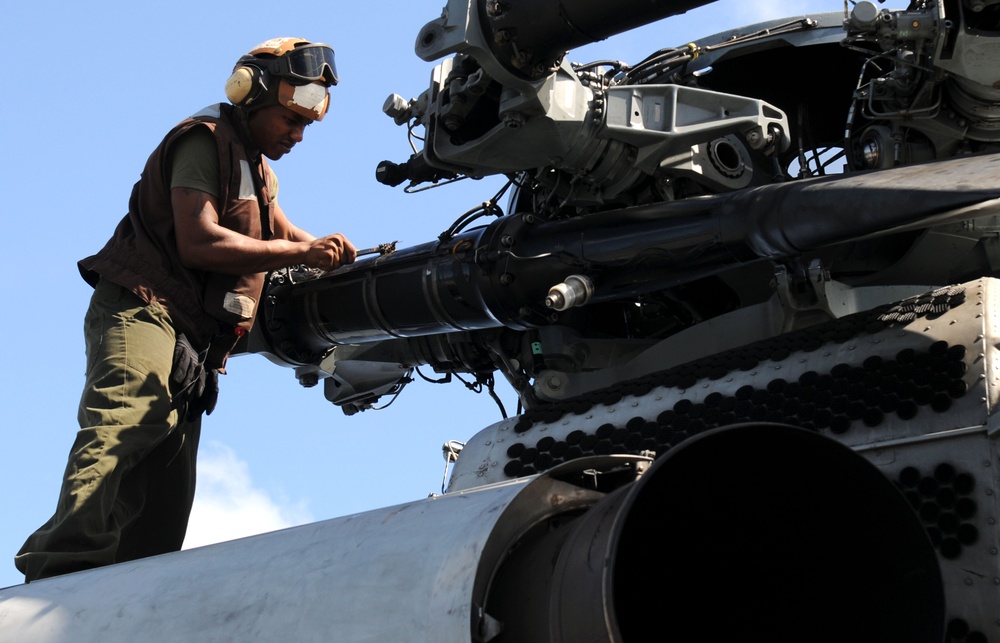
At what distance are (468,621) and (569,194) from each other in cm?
358

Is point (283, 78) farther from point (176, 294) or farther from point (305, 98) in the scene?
point (176, 294)

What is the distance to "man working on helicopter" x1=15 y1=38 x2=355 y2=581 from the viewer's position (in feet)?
19.2

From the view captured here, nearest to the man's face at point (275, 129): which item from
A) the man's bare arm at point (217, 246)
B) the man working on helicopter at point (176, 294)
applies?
the man working on helicopter at point (176, 294)

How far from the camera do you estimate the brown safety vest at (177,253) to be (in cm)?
634

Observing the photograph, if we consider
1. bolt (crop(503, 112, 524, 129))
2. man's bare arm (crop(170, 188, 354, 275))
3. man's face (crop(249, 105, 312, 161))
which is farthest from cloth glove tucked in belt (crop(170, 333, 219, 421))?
bolt (crop(503, 112, 524, 129))

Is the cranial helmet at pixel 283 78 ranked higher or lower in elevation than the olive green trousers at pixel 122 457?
higher

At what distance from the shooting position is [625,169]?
6758 mm

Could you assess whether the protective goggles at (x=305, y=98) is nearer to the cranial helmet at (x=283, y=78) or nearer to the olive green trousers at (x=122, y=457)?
the cranial helmet at (x=283, y=78)

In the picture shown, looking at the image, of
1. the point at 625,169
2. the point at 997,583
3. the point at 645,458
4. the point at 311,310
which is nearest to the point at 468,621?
the point at 645,458

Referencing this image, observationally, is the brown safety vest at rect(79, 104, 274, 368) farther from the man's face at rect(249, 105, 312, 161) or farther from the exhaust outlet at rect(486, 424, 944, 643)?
the exhaust outlet at rect(486, 424, 944, 643)

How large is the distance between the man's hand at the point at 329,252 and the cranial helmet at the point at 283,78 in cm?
70

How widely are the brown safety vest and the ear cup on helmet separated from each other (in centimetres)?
12

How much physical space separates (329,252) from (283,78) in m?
0.91

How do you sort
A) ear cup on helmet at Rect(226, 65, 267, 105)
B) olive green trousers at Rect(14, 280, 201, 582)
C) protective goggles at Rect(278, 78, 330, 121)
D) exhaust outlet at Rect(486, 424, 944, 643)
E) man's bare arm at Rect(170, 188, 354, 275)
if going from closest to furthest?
exhaust outlet at Rect(486, 424, 944, 643)
olive green trousers at Rect(14, 280, 201, 582)
man's bare arm at Rect(170, 188, 354, 275)
ear cup on helmet at Rect(226, 65, 267, 105)
protective goggles at Rect(278, 78, 330, 121)
